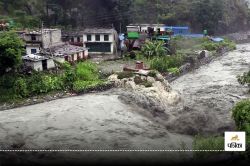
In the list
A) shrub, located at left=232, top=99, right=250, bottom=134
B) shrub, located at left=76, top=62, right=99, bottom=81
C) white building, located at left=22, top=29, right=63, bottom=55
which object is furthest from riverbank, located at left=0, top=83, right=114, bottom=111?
shrub, located at left=232, top=99, right=250, bottom=134

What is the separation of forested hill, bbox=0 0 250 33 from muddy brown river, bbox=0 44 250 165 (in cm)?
2671

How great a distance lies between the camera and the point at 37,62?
3791 centimetres

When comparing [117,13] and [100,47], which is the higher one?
[117,13]

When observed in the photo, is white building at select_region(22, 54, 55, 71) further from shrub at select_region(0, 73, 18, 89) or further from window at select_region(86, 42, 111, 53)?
window at select_region(86, 42, 111, 53)

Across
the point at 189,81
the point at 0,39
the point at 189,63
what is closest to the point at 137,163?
the point at 0,39

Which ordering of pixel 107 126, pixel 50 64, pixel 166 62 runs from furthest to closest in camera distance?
1. pixel 166 62
2. pixel 50 64
3. pixel 107 126

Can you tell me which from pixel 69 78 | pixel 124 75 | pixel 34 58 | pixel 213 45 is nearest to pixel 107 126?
pixel 69 78

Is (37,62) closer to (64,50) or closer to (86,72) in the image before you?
(86,72)

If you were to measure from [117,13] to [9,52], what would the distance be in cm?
3117

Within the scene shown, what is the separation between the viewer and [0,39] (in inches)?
1294

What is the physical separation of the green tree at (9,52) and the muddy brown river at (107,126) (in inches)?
166

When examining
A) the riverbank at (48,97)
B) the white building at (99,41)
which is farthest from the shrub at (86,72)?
the white building at (99,41)

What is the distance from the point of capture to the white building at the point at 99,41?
50094 millimetres

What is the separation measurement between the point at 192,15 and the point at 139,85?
38307 mm
